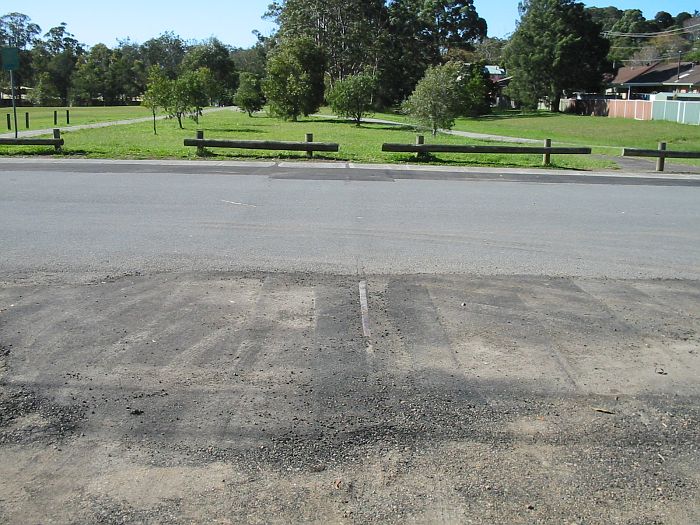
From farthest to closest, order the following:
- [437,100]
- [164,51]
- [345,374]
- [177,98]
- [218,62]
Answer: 1. [164,51]
2. [218,62]
3. [177,98]
4. [437,100]
5. [345,374]

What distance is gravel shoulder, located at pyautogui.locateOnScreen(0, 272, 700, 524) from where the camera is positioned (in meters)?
3.89

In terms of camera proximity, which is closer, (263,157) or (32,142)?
(32,142)

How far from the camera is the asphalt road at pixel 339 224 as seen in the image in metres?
9.17

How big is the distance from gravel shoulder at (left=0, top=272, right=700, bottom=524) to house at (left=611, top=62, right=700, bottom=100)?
78.8 meters

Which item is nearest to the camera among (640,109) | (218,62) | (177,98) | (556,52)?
(177,98)

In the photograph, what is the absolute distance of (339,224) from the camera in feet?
38.9

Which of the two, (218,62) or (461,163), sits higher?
(218,62)

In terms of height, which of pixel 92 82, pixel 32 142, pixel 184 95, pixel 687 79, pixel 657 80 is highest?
pixel 657 80

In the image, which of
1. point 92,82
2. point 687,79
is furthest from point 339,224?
point 92,82

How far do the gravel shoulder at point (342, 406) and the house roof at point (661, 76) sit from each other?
78.8 m

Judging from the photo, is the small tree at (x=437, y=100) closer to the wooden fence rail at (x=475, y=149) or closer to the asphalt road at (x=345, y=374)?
the wooden fence rail at (x=475, y=149)

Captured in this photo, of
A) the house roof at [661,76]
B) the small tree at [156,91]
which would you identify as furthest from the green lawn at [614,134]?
the house roof at [661,76]

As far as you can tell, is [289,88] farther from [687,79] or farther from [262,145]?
[687,79]

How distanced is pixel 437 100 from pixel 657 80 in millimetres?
63707
